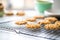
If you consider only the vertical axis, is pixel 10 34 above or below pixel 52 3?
below

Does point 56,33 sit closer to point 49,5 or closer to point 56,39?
point 56,39

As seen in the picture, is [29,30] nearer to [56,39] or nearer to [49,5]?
[56,39]

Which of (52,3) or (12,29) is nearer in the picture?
(12,29)

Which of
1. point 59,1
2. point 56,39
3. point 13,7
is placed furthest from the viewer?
point 13,7

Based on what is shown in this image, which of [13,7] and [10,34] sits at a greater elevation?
[13,7]

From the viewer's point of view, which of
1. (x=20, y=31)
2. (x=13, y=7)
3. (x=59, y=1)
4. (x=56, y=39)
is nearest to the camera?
(x=56, y=39)

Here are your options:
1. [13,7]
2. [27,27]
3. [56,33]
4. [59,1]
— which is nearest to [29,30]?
[27,27]

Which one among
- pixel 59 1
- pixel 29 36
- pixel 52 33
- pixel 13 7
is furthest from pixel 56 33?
pixel 13 7

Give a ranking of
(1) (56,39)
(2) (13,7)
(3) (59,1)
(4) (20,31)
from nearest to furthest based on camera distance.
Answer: (1) (56,39), (4) (20,31), (3) (59,1), (2) (13,7)

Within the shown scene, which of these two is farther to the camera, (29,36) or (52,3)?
(52,3)
